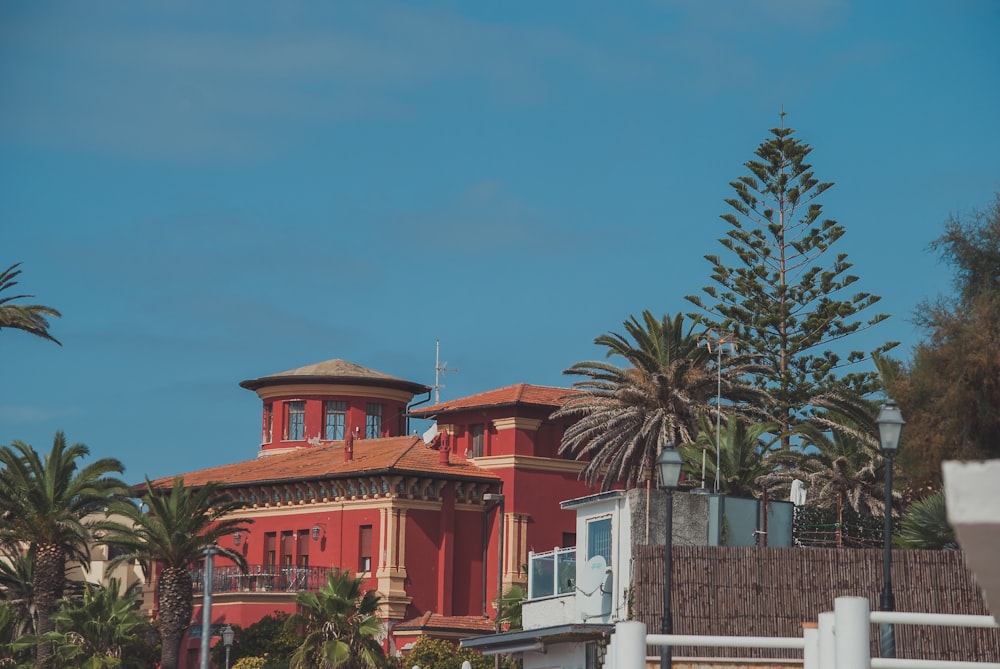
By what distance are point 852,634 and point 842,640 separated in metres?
0.06

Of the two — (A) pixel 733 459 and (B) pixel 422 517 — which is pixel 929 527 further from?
(B) pixel 422 517

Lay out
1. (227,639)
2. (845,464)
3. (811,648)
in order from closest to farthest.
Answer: (811,648), (845,464), (227,639)

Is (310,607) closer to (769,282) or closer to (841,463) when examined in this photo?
(841,463)

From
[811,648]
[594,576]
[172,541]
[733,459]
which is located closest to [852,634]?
[811,648]

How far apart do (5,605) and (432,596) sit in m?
14.0

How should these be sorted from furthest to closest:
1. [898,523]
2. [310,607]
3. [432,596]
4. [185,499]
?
[432,596]
[185,499]
[310,607]
[898,523]

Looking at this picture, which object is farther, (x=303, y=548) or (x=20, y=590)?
(x=303, y=548)

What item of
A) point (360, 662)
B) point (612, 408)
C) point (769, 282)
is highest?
point (769, 282)

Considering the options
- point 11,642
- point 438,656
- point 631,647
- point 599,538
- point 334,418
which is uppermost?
point 334,418

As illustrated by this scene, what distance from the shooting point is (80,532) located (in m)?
48.2

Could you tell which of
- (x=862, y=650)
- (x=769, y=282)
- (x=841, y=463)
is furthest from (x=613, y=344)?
(x=862, y=650)

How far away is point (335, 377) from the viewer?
65562mm

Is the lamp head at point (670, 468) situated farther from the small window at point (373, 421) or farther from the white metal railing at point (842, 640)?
the small window at point (373, 421)

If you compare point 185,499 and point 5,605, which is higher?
point 185,499
